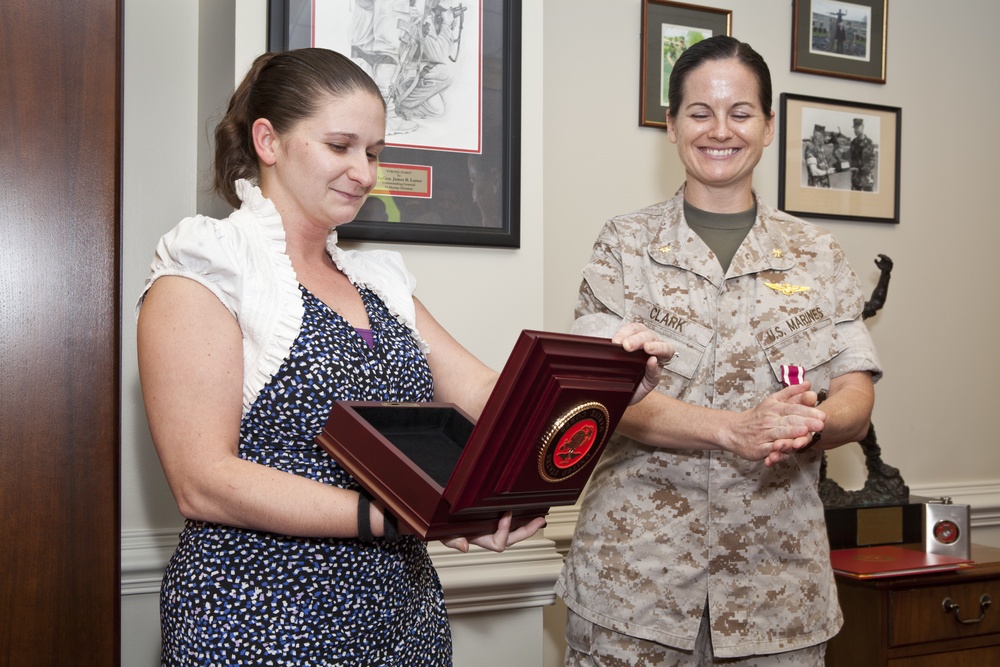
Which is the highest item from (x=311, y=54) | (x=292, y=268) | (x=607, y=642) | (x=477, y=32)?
(x=477, y=32)

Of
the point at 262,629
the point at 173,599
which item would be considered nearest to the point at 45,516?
the point at 173,599

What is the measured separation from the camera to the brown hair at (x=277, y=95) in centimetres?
153

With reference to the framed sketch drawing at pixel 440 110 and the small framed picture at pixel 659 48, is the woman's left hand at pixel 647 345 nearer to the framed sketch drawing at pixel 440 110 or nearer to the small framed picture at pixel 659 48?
the framed sketch drawing at pixel 440 110

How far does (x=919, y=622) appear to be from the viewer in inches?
103

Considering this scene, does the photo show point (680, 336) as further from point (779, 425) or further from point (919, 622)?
point (919, 622)

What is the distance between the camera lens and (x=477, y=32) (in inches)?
88.4

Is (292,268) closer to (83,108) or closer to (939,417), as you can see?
(83,108)

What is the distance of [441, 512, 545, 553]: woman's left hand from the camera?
4.49ft

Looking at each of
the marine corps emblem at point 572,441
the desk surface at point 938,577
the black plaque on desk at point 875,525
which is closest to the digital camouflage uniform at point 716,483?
the marine corps emblem at point 572,441

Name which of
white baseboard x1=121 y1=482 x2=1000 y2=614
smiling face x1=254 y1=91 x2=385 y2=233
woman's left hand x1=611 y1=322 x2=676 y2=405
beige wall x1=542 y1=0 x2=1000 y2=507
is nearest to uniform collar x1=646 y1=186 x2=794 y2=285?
woman's left hand x1=611 y1=322 x2=676 y2=405

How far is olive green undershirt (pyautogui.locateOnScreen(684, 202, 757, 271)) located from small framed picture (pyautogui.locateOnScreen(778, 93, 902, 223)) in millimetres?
1233

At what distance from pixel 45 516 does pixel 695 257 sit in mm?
1277

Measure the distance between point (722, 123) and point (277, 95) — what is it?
0.89m

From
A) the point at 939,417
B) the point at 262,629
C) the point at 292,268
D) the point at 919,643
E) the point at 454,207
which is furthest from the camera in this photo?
the point at 939,417
